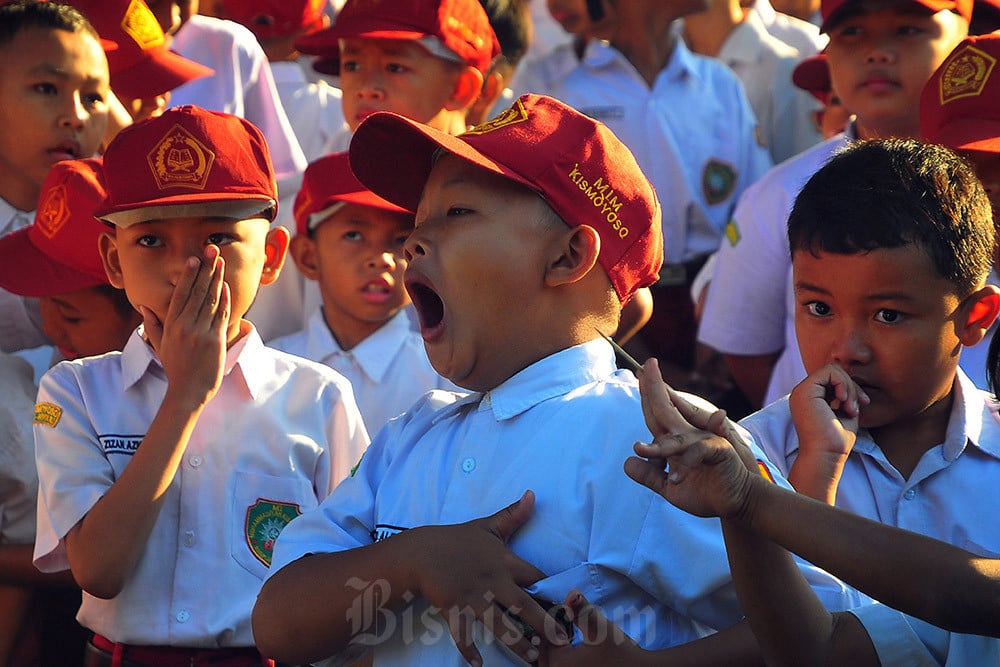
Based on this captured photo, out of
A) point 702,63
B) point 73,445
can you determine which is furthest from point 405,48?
point 73,445

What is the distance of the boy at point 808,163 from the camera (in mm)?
4223

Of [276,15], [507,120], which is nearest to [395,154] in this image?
[507,120]

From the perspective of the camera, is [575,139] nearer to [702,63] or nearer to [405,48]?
[405,48]

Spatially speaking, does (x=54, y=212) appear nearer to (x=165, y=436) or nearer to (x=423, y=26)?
(x=165, y=436)

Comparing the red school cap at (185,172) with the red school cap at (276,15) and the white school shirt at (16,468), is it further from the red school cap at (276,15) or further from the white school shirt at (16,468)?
the red school cap at (276,15)

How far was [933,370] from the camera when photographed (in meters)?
2.70

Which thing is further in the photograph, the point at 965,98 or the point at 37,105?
the point at 37,105

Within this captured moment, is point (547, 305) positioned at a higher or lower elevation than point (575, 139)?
lower

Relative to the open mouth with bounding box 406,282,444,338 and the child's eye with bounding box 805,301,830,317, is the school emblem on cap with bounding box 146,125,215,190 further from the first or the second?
the child's eye with bounding box 805,301,830,317

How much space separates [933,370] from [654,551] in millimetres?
859

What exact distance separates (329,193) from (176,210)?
1150 millimetres

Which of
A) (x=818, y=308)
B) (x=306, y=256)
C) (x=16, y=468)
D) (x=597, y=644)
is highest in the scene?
(x=818, y=308)

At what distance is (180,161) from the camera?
10.2 feet

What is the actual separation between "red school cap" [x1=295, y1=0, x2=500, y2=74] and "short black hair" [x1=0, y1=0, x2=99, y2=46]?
92cm
